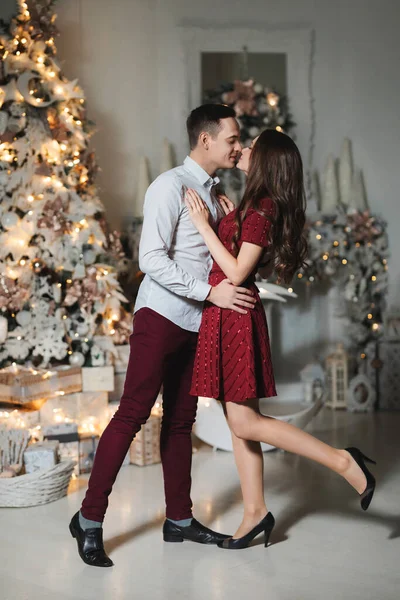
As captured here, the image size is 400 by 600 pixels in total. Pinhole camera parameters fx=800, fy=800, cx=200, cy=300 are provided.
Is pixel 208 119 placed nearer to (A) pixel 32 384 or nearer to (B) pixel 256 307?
(B) pixel 256 307

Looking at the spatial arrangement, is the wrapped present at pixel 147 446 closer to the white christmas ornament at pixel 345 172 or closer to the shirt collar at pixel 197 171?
the shirt collar at pixel 197 171

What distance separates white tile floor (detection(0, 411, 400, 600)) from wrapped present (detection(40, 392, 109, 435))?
0.35 meters

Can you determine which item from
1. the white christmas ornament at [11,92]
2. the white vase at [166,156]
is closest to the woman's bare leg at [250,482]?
the white christmas ornament at [11,92]

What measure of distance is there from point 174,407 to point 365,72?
4313mm

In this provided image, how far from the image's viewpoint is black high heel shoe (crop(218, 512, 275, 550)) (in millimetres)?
2799

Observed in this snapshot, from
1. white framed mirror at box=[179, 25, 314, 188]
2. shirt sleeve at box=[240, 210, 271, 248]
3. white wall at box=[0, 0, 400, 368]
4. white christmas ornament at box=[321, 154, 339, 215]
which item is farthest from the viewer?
white christmas ornament at box=[321, 154, 339, 215]

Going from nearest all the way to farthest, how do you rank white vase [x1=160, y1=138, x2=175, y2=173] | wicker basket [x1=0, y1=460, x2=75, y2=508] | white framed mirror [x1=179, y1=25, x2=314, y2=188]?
wicker basket [x1=0, y1=460, x2=75, y2=508]
white vase [x1=160, y1=138, x2=175, y2=173]
white framed mirror [x1=179, y1=25, x2=314, y2=188]

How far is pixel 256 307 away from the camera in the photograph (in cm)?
274

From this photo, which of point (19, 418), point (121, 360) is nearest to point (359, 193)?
point (121, 360)

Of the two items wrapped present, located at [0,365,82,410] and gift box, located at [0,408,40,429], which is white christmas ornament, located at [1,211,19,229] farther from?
gift box, located at [0,408,40,429]

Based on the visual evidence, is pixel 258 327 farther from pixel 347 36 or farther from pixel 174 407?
pixel 347 36

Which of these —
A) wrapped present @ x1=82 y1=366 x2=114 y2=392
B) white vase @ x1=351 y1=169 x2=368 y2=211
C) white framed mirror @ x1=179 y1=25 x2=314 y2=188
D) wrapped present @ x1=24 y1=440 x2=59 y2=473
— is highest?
white framed mirror @ x1=179 y1=25 x2=314 y2=188

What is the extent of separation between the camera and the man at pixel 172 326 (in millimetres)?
2654

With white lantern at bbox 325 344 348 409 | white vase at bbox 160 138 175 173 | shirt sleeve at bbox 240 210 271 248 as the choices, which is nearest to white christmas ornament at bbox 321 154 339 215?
white lantern at bbox 325 344 348 409
